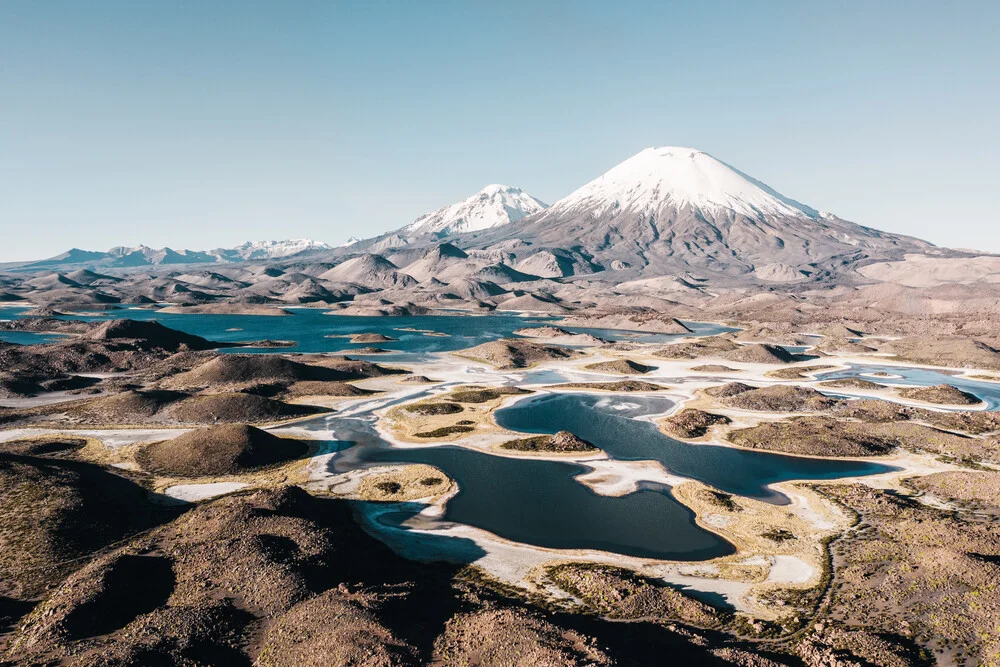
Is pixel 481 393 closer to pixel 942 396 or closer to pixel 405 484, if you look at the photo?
pixel 405 484

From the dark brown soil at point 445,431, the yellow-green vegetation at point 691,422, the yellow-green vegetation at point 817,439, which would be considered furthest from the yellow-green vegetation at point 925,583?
the dark brown soil at point 445,431

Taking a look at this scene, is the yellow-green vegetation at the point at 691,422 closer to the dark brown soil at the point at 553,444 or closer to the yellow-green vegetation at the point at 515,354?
the dark brown soil at the point at 553,444

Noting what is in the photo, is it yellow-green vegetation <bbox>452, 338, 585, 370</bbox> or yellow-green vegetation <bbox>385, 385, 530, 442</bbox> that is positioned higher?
yellow-green vegetation <bbox>452, 338, 585, 370</bbox>

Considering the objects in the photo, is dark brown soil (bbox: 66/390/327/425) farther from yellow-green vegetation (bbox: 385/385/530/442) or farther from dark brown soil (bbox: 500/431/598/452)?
dark brown soil (bbox: 500/431/598/452)

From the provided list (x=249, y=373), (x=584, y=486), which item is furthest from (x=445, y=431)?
(x=249, y=373)

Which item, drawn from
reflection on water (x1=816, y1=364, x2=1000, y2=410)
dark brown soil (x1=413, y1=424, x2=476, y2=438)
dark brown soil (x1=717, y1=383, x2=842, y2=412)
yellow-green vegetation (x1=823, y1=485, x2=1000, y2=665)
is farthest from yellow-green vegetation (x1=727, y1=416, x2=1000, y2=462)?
reflection on water (x1=816, y1=364, x2=1000, y2=410)
